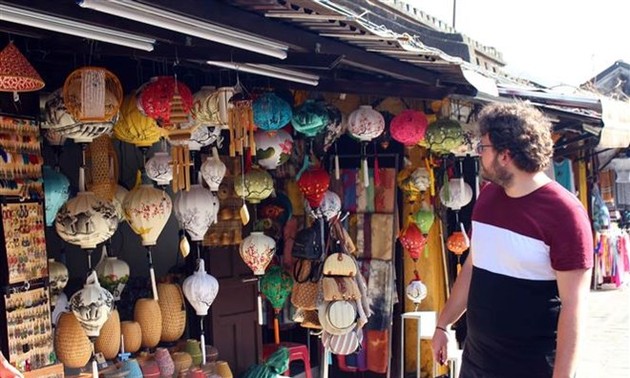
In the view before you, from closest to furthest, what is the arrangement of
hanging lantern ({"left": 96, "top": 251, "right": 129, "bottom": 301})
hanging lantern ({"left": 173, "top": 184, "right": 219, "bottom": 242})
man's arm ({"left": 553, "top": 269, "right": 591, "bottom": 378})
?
man's arm ({"left": 553, "top": 269, "right": 591, "bottom": 378})
hanging lantern ({"left": 96, "top": 251, "right": 129, "bottom": 301})
hanging lantern ({"left": 173, "top": 184, "right": 219, "bottom": 242})

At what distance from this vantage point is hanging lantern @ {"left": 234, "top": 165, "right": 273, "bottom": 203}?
15.6ft

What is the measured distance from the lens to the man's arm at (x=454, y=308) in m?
3.48

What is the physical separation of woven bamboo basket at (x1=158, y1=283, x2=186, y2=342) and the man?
83.4 inches

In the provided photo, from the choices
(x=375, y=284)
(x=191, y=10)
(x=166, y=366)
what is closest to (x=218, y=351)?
(x=166, y=366)

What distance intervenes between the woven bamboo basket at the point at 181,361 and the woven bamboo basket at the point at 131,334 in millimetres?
359

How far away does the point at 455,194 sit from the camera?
20.4 ft

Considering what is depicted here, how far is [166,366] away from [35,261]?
4.58 ft

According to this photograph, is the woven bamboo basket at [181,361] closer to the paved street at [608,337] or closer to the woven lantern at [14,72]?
the woven lantern at [14,72]

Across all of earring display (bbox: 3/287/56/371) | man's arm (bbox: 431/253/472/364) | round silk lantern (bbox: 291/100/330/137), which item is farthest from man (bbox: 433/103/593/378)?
earring display (bbox: 3/287/56/371)

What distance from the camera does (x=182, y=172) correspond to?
3.79 meters

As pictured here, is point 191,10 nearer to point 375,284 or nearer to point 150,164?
point 150,164

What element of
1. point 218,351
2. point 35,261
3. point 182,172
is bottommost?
point 218,351

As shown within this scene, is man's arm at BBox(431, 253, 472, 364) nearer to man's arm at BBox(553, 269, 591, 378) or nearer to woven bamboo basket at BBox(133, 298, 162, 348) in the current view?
man's arm at BBox(553, 269, 591, 378)

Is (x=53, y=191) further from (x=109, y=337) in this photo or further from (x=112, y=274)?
(x=109, y=337)
